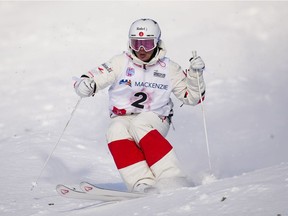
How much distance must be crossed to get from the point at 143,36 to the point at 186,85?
650 mm

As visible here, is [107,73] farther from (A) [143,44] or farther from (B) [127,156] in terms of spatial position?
(B) [127,156]

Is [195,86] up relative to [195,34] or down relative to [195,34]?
down

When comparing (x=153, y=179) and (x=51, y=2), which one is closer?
(x=153, y=179)

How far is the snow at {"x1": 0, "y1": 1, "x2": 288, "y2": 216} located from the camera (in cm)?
482

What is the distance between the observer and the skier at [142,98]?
580 cm

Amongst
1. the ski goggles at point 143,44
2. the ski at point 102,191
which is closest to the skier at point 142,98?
the ski goggles at point 143,44

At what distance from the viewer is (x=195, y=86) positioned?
20.8 feet

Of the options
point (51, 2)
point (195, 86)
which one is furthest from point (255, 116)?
point (51, 2)

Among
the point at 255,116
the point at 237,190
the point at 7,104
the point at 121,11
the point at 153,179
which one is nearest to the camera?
the point at 237,190

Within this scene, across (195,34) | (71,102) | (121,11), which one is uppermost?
(121,11)

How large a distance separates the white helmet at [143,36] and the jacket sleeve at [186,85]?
1.18ft

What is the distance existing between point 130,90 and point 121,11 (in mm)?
8548

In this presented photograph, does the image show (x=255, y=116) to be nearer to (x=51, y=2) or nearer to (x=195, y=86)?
(x=195, y=86)

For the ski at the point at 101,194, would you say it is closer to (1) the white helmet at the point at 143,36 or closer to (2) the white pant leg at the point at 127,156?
(2) the white pant leg at the point at 127,156
